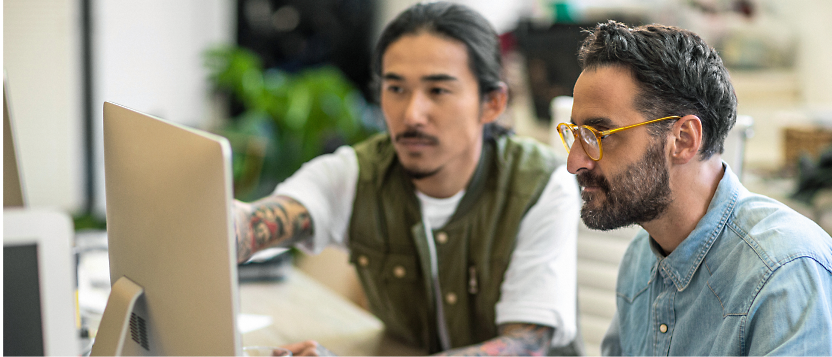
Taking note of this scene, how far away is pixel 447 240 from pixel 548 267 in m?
0.24

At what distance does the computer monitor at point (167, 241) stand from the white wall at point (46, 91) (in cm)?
331

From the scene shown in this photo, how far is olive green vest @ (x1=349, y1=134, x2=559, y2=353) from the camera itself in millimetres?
1434

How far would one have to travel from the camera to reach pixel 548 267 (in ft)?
4.33

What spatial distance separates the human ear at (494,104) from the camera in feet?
Answer: 5.04

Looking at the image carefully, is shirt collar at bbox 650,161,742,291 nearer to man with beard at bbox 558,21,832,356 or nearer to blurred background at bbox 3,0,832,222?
man with beard at bbox 558,21,832,356

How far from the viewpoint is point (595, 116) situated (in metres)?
0.92

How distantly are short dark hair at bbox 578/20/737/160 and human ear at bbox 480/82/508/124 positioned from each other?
605 millimetres

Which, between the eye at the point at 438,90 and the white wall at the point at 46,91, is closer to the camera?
the eye at the point at 438,90

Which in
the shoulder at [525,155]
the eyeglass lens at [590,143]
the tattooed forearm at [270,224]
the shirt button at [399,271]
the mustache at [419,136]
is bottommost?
the shirt button at [399,271]

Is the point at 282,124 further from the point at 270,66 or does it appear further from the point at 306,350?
the point at 306,350

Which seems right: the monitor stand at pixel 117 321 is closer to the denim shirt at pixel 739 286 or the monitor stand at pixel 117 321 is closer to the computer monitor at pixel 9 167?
the computer monitor at pixel 9 167

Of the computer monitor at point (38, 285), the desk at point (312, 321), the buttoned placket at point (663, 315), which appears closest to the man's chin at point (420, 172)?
the desk at point (312, 321)

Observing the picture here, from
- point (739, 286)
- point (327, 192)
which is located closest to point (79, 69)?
point (327, 192)

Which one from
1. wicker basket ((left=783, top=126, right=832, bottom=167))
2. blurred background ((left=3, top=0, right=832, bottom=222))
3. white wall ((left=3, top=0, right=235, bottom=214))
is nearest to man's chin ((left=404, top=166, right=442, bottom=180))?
blurred background ((left=3, top=0, right=832, bottom=222))
